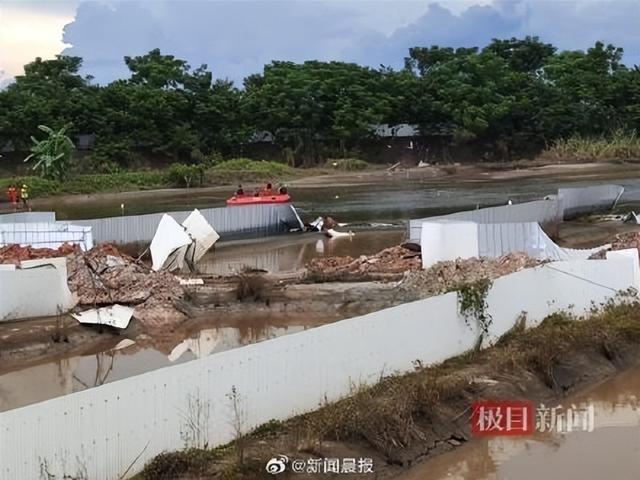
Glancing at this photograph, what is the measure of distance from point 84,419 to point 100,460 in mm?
528

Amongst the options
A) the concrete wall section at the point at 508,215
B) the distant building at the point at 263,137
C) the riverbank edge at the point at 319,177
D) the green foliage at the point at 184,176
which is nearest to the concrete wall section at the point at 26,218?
the concrete wall section at the point at 508,215

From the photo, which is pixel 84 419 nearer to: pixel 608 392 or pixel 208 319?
pixel 608 392

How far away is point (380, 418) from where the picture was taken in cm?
1069

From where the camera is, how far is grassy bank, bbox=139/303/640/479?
9.64 metres

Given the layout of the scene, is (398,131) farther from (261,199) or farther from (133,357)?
(133,357)

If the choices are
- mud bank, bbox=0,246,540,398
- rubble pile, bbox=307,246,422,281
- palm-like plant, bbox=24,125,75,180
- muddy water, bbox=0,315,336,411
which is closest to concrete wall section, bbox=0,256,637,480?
mud bank, bbox=0,246,540,398

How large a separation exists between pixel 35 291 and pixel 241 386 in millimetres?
8839

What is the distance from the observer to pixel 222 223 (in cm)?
3180

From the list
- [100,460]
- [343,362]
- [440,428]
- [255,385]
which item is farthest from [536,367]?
[100,460]

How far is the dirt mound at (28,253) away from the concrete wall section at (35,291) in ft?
6.99

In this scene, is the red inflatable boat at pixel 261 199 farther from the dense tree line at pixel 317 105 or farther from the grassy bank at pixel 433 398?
the dense tree line at pixel 317 105

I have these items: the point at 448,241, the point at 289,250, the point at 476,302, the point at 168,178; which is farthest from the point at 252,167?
the point at 476,302

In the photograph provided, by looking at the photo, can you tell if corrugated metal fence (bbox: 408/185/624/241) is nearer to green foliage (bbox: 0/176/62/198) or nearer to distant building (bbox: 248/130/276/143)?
green foliage (bbox: 0/176/62/198)

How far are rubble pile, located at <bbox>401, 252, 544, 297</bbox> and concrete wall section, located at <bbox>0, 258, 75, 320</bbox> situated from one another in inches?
308
